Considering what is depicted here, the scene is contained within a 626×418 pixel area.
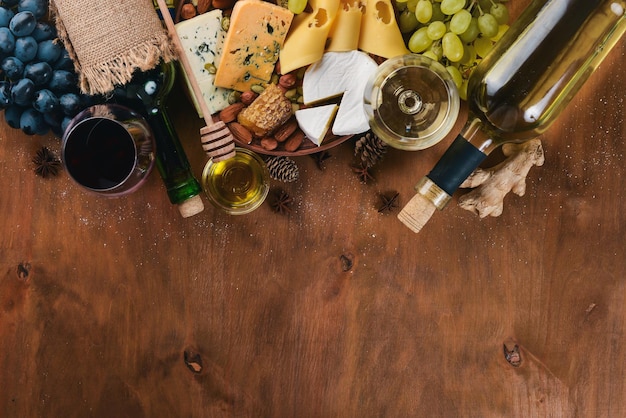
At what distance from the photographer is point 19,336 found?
1.04m

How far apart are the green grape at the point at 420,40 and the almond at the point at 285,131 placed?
240mm

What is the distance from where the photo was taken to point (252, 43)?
90 centimetres

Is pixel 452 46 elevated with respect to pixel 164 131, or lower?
elevated

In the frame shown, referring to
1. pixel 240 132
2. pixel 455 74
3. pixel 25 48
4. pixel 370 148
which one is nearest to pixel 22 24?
pixel 25 48

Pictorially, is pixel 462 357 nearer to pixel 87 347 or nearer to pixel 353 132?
pixel 353 132

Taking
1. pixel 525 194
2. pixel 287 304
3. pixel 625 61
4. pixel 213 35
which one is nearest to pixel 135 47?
pixel 213 35

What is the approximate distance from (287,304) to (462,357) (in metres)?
0.36

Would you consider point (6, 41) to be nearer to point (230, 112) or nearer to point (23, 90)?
point (23, 90)

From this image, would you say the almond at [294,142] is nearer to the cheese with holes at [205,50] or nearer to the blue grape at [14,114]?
the cheese with holes at [205,50]

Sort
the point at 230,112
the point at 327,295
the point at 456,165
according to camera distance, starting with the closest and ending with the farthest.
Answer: the point at 456,165 → the point at 230,112 → the point at 327,295

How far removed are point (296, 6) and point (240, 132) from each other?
0.23m

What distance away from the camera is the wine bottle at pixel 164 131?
88 centimetres

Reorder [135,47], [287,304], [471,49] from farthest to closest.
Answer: [287,304] → [471,49] → [135,47]

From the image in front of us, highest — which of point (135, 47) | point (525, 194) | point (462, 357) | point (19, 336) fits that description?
point (135, 47)
